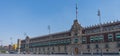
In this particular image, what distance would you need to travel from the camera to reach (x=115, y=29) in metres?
81.4

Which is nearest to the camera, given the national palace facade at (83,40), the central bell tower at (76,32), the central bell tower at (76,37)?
the national palace facade at (83,40)

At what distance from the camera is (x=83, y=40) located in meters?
96.1

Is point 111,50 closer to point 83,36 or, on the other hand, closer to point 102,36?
point 102,36

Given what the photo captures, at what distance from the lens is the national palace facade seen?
81562 millimetres

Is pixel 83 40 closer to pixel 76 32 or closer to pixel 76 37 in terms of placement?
pixel 76 37

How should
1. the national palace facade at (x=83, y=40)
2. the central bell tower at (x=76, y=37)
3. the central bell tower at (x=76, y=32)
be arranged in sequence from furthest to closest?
1. the central bell tower at (x=76, y=32)
2. the central bell tower at (x=76, y=37)
3. the national palace facade at (x=83, y=40)

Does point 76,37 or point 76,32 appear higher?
point 76,32

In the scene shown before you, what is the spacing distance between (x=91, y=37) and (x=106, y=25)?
27.1ft

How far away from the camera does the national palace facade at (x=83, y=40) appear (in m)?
81.6

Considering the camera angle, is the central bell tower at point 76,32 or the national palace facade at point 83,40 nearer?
the national palace facade at point 83,40

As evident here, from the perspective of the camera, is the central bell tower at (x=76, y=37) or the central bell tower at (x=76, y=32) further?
the central bell tower at (x=76, y=32)

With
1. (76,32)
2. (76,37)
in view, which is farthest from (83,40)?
(76,32)

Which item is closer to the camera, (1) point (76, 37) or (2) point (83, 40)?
(2) point (83, 40)

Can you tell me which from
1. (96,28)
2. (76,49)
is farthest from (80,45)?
(96,28)
